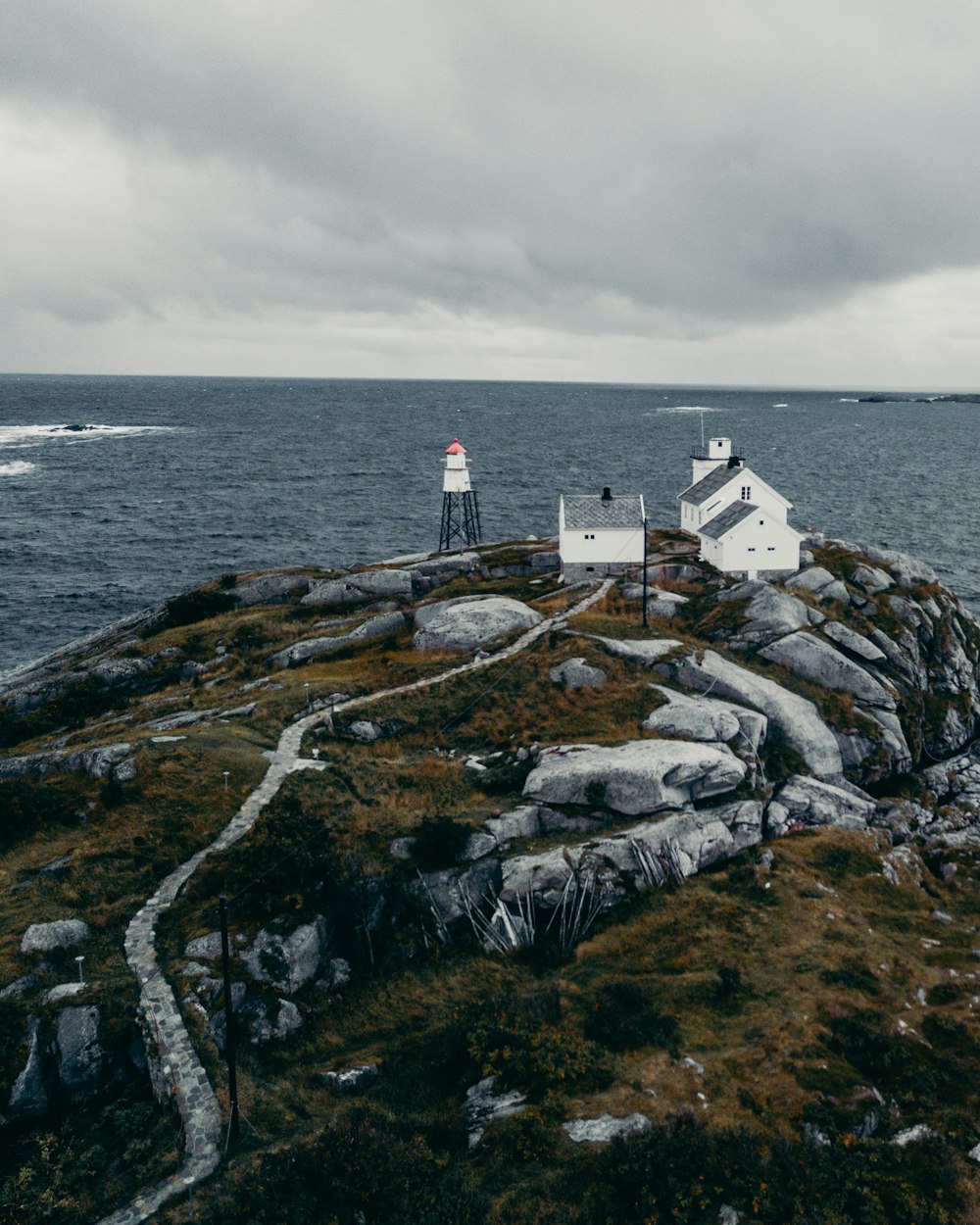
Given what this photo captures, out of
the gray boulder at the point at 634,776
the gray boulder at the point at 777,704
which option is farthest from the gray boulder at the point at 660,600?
the gray boulder at the point at 634,776

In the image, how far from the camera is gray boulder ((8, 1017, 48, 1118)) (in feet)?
80.1

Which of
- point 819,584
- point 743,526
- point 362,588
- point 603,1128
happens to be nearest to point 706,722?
point 603,1128

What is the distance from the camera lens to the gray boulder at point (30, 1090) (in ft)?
80.1

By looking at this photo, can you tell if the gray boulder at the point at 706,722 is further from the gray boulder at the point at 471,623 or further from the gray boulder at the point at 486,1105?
the gray boulder at the point at 486,1105

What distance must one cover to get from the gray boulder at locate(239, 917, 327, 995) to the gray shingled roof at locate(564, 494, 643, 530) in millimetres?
41968

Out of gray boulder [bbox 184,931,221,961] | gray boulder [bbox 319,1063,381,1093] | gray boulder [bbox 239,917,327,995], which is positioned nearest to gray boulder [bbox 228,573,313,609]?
gray boulder [bbox 184,931,221,961]

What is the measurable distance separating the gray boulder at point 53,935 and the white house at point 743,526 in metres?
50.8

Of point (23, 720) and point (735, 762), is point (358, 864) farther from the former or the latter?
point (23, 720)

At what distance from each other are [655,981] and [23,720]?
1632 inches

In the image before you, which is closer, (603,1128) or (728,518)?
(603,1128)

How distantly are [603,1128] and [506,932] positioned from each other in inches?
386

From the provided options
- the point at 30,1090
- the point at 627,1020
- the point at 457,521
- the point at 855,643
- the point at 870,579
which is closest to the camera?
the point at 30,1090

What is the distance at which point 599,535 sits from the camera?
65250 millimetres

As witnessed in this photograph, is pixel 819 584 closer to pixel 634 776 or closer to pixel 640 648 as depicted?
pixel 640 648
